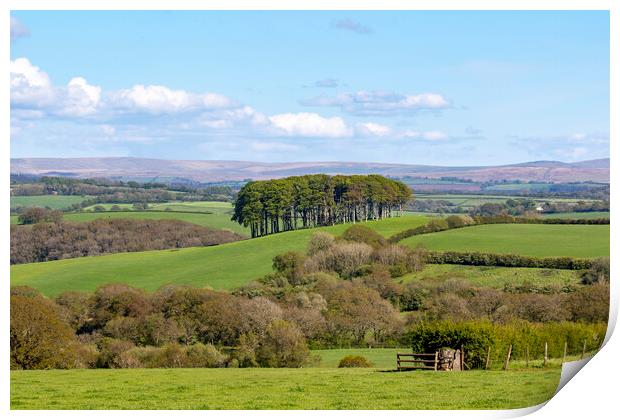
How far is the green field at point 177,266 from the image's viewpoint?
3691cm

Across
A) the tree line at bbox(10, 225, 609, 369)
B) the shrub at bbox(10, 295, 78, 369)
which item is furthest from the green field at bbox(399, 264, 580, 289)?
the shrub at bbox(10, 295, 78, 369)

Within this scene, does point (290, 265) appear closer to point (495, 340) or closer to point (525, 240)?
point (525, 240)

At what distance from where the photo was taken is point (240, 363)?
25469mm

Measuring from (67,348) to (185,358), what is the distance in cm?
322

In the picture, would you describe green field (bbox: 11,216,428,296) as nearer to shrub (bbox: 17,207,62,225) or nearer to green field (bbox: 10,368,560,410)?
shrub (bbox: 17,207,62,225)

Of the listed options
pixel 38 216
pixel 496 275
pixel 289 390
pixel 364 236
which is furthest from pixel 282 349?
pixel 364 236

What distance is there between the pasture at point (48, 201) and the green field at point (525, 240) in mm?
15445

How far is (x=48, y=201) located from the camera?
1442 inches

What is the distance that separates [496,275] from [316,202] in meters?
18.8

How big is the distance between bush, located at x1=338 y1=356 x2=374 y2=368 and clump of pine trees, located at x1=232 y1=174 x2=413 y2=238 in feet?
62.2

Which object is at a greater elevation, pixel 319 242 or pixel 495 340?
pixel 495 340
